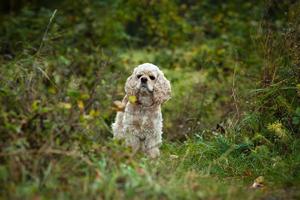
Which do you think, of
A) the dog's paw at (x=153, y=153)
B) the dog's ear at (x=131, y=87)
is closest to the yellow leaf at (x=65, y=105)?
the dog's paw at (x=153, y=153)

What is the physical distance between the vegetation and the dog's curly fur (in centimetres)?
32

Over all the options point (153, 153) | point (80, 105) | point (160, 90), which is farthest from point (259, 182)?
point (80, 105)

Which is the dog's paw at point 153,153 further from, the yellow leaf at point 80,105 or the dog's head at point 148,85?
the yellow leaf at point 80,105

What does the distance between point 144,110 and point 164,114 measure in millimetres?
2895

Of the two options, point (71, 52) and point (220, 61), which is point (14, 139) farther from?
point (220, 61)

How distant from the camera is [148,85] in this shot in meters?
6.86

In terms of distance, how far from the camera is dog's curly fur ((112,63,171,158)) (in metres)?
6.86

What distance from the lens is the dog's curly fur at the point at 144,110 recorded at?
6863 mm

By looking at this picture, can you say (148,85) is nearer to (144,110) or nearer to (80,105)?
(144,110)

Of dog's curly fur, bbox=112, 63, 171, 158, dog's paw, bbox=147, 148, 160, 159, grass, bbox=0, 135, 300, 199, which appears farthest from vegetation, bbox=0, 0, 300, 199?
dog's curly fur, bbox=112, 63, 171, 158

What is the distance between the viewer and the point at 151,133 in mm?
6902

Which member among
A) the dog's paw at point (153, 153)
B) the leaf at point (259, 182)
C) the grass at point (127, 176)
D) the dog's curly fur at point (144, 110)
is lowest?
the leaf at point (259, 182)

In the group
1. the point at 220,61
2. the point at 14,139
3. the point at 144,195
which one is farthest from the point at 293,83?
the point at 220,61

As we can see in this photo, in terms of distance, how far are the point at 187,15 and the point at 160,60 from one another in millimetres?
2234
